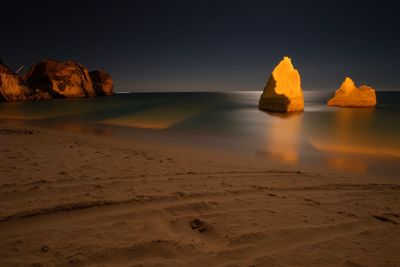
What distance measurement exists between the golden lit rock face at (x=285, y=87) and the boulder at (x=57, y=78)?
57.8 metres

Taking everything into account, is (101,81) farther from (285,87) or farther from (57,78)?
(285,87)

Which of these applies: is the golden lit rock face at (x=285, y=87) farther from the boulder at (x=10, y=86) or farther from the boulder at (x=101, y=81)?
the boulder at (x=101, y=81)

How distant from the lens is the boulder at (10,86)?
1848 inches

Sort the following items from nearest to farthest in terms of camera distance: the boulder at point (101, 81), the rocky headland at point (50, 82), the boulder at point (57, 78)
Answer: the rocky headland at point (50, 82)
the boulder at point (57, 78)
the boulder at point (101, 81)

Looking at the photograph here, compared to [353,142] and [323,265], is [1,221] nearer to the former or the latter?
[323,265]

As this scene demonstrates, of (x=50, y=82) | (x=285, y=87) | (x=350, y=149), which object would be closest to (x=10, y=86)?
(x=50, y=82)

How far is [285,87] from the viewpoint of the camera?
29297 millimetres

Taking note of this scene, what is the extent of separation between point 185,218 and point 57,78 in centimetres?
7445

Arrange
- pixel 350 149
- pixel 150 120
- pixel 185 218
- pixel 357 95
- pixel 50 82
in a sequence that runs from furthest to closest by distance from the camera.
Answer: pixel 50 82 < pixel 357 95 < pixel 150 120 < pixel 350 149 < pixel 185 218

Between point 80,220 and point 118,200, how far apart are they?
2.55 feet

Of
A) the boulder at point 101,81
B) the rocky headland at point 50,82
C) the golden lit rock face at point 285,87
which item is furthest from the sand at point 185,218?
the boulder at point 101,81

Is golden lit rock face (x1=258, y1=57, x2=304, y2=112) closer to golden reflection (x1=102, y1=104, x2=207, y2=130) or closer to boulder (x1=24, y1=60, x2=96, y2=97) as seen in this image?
golden reflection (x1=102, y1=104, x2=207, y2=130)

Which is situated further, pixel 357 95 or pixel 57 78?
pixel 57 78

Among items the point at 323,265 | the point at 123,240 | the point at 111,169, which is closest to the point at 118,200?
the point at 123,240
